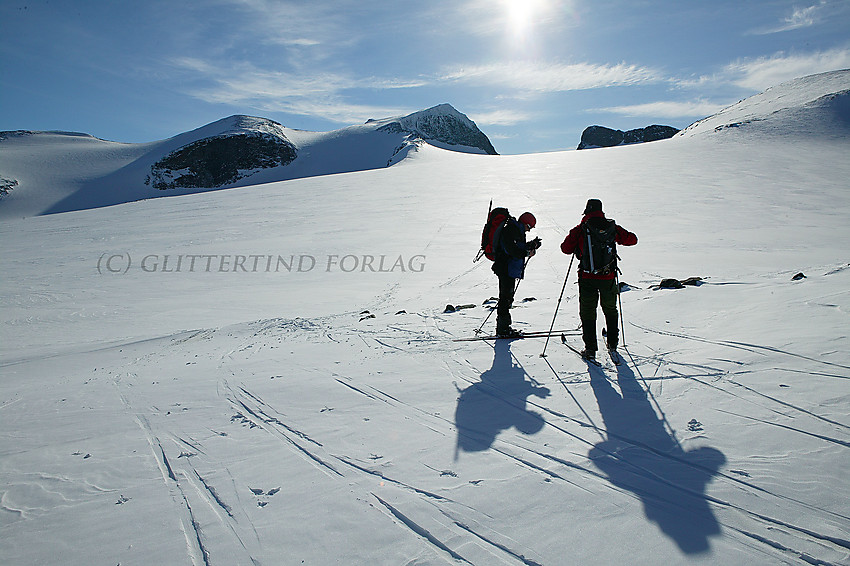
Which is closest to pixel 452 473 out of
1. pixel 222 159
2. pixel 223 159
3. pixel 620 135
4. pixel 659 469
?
pixel 659 469

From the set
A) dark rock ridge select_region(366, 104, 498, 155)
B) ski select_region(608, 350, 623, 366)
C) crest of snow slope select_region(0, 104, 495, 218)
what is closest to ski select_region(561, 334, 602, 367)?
ski select_region(608, 350, 623, 366)

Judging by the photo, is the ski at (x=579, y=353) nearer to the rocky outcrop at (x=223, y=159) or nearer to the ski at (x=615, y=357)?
the ski at (x=615, y=357)

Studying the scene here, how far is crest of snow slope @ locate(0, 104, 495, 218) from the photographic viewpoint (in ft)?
283

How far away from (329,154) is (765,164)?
109 meters

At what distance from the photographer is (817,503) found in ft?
8.68

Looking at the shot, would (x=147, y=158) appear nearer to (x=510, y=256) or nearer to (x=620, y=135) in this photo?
(x=510, y=256)

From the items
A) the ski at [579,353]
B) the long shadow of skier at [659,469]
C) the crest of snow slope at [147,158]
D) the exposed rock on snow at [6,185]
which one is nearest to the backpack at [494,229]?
the ski at [579,353]

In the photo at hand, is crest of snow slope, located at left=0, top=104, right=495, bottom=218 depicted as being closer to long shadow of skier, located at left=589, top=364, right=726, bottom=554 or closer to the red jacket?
the red jacket

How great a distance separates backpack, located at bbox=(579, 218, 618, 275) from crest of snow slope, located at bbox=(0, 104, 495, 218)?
255 feet

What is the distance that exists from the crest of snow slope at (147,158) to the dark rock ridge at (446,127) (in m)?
0.45

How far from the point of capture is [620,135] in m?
143

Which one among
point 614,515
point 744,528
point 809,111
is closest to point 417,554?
point 614,515

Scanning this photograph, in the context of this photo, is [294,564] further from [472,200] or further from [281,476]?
[472,200]

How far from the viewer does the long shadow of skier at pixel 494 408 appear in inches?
150
